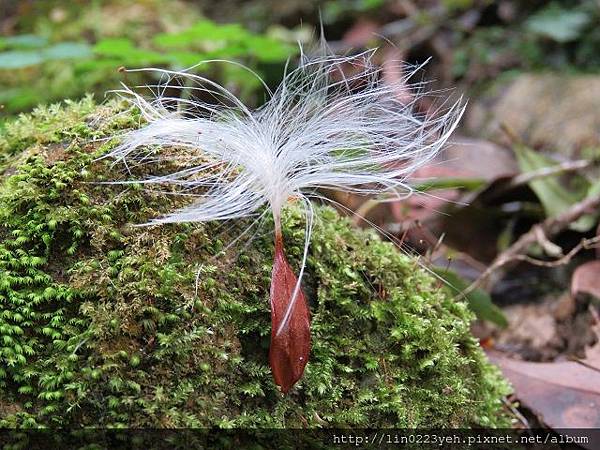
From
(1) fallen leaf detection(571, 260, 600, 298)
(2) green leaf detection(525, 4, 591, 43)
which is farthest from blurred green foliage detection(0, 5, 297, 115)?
(2) green leaf detection(525, 4, 591, 43)

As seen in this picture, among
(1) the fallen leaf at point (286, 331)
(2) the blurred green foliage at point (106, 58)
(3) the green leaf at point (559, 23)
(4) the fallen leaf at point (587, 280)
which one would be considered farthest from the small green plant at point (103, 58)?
(3) the green leaf at point (559, 23)

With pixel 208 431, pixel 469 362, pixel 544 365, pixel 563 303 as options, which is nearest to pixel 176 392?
pixel 208 431

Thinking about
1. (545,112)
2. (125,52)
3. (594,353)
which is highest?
(545,112)

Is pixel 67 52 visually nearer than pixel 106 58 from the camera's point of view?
Yes

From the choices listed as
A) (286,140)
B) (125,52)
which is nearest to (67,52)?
(125,52)

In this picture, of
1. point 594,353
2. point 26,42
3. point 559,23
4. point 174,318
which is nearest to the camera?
point 174,318

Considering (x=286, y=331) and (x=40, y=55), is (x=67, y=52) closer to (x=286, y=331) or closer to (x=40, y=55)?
(x=40, y=55)
